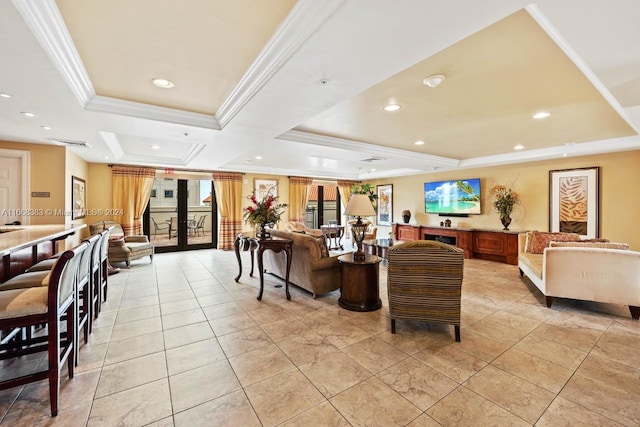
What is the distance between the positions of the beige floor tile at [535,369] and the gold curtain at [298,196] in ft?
23.2

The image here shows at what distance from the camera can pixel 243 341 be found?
253cm

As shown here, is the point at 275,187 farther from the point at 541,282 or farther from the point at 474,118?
the point at 541,282

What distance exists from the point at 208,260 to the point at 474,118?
5782 millimetres

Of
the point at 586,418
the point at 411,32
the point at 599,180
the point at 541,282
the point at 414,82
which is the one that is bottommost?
the point at 586,418

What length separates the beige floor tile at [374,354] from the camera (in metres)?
2.16

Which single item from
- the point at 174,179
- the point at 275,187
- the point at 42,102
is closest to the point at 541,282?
the point at 42,102

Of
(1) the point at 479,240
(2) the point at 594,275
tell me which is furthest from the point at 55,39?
(1) the point at 479,240

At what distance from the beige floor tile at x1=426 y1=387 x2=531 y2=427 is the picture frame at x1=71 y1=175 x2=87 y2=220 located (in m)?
6.36

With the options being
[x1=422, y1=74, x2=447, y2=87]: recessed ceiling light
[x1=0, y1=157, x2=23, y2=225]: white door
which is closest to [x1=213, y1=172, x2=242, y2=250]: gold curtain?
[x1=0, y1=157, x2=23, y2=225]: white door

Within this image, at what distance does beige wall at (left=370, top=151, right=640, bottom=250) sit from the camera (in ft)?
15.4

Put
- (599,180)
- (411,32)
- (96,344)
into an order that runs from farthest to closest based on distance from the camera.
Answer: (599,180), (96,344), (411,32)

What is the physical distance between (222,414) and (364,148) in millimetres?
4273

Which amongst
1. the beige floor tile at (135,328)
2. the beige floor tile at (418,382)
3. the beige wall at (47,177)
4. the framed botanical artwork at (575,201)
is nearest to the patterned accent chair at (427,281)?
the beige floor tile at (418,382)

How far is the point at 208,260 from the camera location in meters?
6.18
